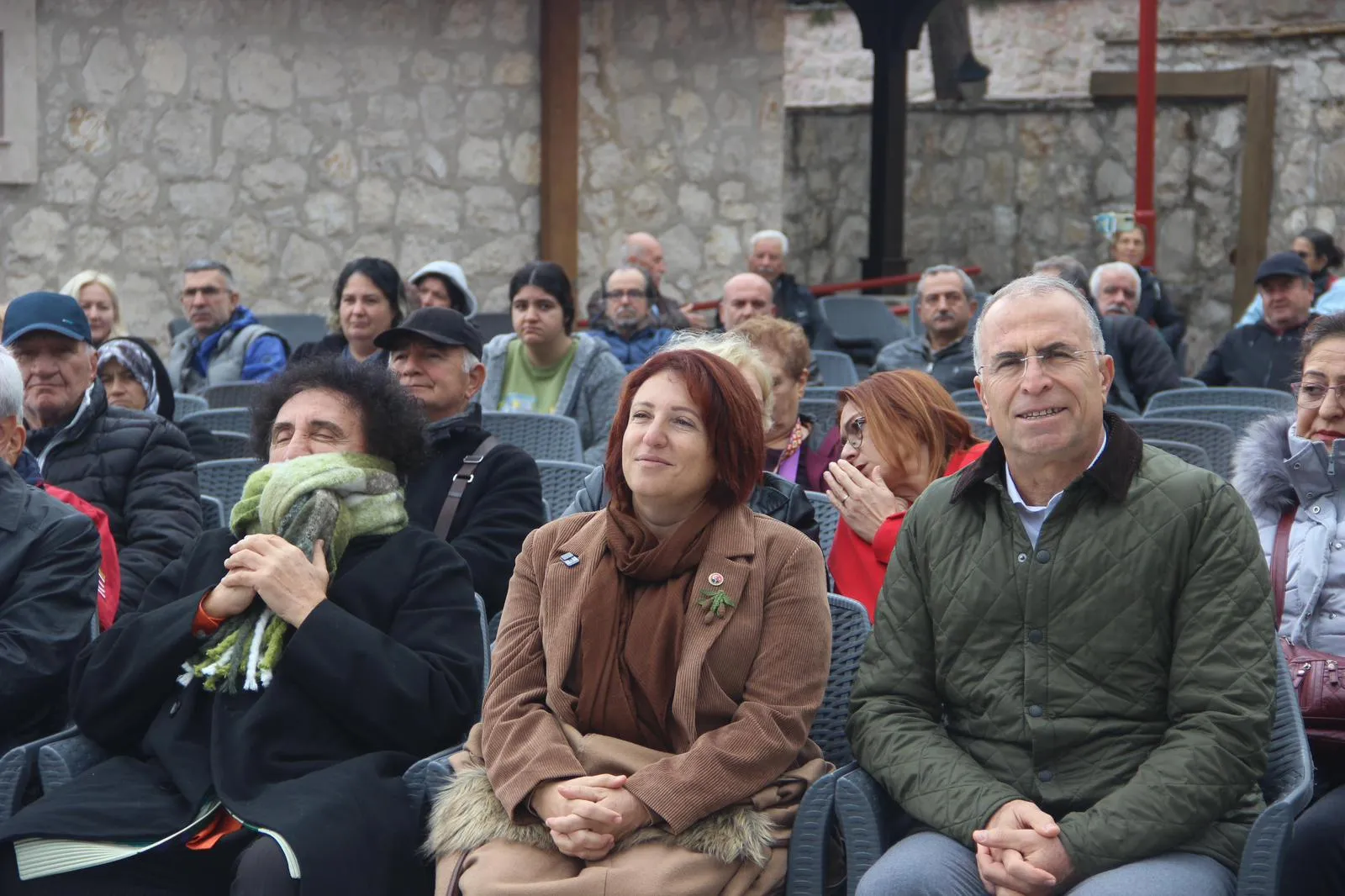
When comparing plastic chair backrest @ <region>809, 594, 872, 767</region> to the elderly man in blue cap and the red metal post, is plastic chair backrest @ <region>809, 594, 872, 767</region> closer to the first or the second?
the elderly man in blue cap

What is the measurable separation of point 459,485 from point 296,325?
6.52 metres

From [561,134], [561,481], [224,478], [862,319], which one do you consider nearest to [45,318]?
[224,478]

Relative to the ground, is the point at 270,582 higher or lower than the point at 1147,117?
lower

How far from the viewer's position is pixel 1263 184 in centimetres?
1420

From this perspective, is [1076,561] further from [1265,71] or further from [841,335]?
[1265,71]

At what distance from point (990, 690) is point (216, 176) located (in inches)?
327

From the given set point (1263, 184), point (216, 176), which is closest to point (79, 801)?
point (216, 176)

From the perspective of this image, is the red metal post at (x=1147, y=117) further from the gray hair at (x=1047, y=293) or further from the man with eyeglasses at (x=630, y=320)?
the gray hair at (x=1047, y=293)

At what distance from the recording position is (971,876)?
9.05 feet

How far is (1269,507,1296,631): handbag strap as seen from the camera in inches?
131

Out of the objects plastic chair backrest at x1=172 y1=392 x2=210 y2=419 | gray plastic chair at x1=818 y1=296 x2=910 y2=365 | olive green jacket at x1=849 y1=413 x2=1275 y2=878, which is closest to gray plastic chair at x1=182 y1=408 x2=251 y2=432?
plastic chair backrest at x1=172 y1=392 x2=210 y2=419

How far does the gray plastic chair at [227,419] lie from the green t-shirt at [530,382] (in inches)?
38.4

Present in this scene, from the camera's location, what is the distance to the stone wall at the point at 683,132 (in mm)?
11320

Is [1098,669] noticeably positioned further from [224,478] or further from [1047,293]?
[224,478]
